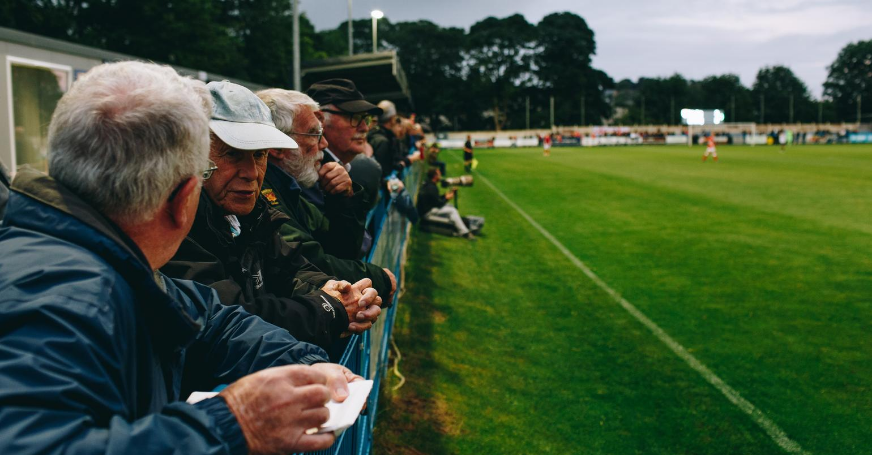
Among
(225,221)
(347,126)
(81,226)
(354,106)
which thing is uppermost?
(354,106)

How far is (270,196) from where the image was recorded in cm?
340

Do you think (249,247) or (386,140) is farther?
(386,140)

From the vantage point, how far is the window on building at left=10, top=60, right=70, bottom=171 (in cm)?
1088

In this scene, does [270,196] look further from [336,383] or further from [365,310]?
[336,383]

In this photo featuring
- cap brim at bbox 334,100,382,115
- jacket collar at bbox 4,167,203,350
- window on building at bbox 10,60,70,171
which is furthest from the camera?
window on building at bbox 10,60,70,171

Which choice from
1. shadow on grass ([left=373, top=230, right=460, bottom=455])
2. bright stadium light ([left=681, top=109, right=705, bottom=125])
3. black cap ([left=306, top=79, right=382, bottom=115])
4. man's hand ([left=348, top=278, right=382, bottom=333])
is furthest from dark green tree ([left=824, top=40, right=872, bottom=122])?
man's hand ([left=348, top=278, right=382, bottom=333])

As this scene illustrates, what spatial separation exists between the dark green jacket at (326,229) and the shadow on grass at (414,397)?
5.03 feet

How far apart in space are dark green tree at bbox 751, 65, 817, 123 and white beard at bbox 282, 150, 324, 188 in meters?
117

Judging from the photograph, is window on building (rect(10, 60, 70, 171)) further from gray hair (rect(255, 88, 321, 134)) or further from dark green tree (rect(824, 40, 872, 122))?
dark green tree (rect(824, 40, 872, 122))

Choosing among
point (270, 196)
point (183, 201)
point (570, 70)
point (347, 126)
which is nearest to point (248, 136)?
point (270, 196)

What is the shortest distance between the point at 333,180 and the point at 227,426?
2.95 metres

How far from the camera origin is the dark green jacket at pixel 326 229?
3357mm

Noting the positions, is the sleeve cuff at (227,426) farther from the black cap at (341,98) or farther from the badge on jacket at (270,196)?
the black cap at (341,98)

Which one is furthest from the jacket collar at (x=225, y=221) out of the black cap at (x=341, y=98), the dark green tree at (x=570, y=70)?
Answer: the dark green tree at (x=570, y=70)
